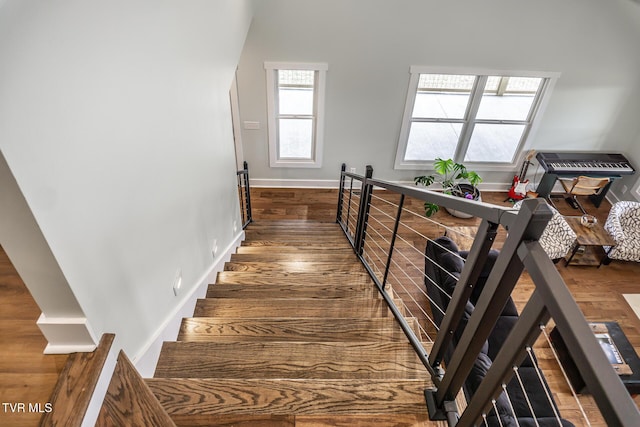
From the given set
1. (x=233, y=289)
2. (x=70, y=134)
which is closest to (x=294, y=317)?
(x=233, y=289)

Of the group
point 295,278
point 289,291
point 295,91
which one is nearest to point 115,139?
point 289,291

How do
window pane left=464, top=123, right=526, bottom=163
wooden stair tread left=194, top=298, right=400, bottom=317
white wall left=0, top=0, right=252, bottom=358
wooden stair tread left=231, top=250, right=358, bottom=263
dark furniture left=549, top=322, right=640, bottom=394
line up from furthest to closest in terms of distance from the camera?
window pane left=464, top=123, right=526, bottom=163 → wooden stair tread left=231, top=250, right=358, bottom=263 → dark furniture left=549, top=322, right=640, bottom=394 → wooden stair tread left=194, top=298, right=400, bottom=317 → white wall left=0, top=0, right=252, bottom=358

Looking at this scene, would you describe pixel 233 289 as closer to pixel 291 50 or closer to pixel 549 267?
pixel 549 267

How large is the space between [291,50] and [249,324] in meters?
3.82

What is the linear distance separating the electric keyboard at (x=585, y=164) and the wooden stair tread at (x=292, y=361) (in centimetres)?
495

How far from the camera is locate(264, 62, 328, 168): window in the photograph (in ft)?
16.8

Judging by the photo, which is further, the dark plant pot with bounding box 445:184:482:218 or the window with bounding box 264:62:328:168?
the dark plant pot with bounding box 445:184:482:218

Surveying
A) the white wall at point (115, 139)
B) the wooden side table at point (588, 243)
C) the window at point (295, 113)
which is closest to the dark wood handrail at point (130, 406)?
the white wall at point (115, 139)

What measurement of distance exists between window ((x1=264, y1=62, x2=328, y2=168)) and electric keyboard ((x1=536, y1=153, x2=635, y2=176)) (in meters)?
3.42

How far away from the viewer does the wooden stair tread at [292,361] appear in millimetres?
1776

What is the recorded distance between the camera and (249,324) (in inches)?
87.0

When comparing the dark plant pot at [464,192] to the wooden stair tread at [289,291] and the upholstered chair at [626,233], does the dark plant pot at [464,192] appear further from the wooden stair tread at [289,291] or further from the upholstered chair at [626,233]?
the wooden stair tread at [289,291]

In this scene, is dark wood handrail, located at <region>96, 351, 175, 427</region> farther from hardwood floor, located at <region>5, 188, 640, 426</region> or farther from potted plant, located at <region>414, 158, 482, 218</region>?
potted plant, located at <region>414, 158, 482, 218</region>

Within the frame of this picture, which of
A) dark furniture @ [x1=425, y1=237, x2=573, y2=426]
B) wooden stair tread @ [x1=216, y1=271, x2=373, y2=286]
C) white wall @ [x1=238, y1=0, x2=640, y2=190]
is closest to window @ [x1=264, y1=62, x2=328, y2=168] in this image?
white wall @ [x1=238, y1=0, x2=640, y2=190]
